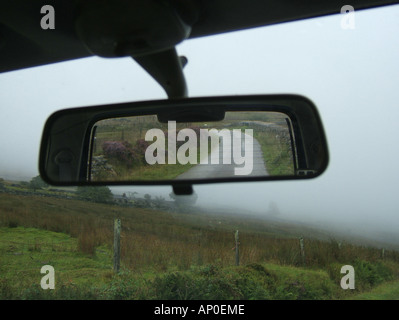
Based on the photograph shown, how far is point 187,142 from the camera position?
86.6 inches

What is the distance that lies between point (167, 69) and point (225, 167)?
0.90m

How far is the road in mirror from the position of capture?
6.95 ft

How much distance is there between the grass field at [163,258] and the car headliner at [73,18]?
3.50m

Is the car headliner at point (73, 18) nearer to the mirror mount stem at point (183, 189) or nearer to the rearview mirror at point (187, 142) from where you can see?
the rearview mirror at point (187, 142)

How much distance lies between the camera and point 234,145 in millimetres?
2184

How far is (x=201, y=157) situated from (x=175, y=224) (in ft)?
20.8

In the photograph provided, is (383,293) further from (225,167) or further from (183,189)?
(183,189)

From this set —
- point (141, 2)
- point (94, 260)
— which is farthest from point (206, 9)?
point (94, 260)

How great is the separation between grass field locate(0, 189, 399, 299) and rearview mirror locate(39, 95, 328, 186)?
10.5ft

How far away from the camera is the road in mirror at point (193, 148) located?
83.4 inches

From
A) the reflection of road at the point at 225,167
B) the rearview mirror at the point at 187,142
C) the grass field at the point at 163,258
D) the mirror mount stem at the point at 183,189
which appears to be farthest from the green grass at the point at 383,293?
the mirror mount stem at the point at 183,189

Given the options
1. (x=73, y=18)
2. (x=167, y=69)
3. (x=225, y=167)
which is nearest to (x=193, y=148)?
(x=225, y=167)
